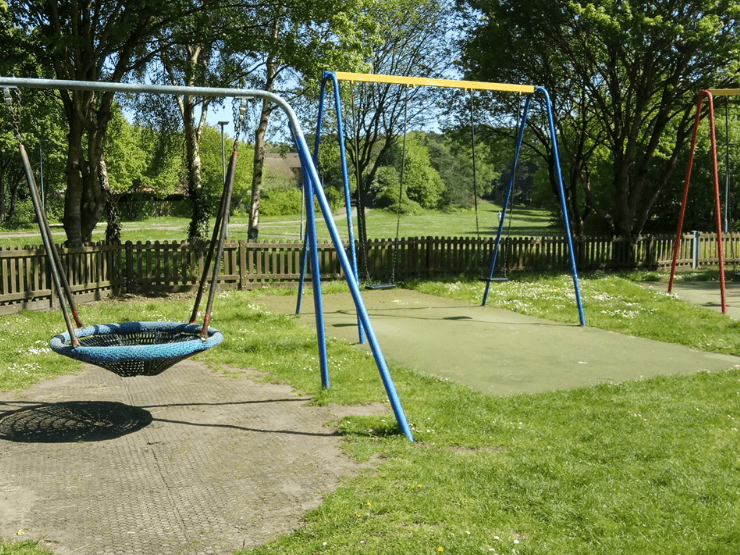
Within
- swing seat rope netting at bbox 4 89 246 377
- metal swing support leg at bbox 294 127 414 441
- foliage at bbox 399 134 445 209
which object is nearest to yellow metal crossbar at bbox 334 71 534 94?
swing seat rope netting at bbox 4 89 246 377

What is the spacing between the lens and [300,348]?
29.5ft

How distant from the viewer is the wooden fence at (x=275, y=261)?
1209 centimetres

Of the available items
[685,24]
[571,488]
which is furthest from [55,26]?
[685,24]

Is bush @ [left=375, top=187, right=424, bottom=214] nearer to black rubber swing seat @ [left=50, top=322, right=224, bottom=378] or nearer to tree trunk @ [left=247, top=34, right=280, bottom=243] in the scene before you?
tree trunk @ [left=247, top=34, right=280, bottom=243]

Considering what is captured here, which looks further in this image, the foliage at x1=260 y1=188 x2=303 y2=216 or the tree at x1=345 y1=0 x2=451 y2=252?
the foliage at x1=260 y1=188 x2=303 y2=216

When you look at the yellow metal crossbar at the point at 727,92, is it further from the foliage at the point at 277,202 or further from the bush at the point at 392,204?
the foliage at the point at 277,202

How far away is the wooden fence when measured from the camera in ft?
39.7

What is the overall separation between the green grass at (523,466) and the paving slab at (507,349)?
477 millimetres

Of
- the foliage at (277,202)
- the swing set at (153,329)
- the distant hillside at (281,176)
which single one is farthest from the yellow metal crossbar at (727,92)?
the foliage at (277,202)

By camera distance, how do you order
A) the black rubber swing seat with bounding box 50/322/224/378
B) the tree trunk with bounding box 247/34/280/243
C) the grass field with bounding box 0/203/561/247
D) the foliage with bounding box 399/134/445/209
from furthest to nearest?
1. the foliage with bounding box 399/134/445/209
2. the grass field with bounding box 0/203/561/247
3. the tree trunk with bounding box 247/34/280/243
4. the black rubber swing seat with bounding box 50/322/224/378

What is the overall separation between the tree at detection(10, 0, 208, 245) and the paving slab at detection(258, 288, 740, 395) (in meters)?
4.75

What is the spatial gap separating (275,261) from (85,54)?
5.49 meters

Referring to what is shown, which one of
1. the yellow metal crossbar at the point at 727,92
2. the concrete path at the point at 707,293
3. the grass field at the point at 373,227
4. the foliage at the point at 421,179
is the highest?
the foliage at the point at 421,179

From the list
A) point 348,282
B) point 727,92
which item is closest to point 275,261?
point 727,92
